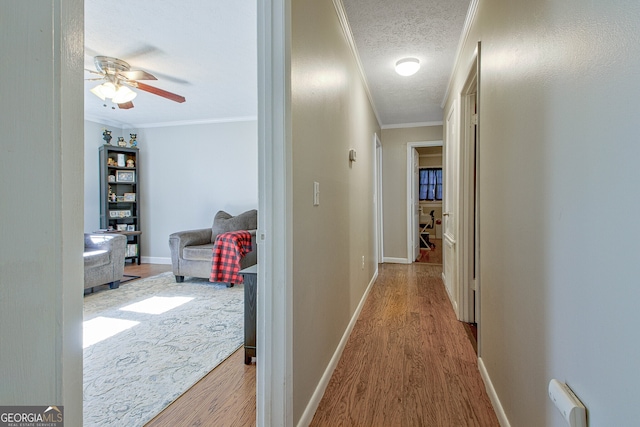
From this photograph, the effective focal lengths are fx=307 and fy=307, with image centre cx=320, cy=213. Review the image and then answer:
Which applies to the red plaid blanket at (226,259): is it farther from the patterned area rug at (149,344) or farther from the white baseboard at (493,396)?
the white baseboard at (493,396)

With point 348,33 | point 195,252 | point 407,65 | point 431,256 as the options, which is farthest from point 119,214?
point 431,256

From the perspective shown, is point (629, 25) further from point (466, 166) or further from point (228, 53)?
point (228, 53)

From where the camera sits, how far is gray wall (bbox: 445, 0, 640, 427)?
24.7 inches

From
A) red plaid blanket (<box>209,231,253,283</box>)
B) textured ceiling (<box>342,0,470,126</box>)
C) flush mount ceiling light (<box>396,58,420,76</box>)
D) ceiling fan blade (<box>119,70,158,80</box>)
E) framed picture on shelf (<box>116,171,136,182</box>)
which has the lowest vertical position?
red plaid blanket (<box>209,231,253,283</box>)

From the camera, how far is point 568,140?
85cm

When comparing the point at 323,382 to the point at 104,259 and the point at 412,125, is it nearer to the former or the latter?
the point at 104,259

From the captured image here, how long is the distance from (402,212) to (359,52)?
10.5 feet

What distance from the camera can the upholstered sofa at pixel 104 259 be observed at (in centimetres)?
345

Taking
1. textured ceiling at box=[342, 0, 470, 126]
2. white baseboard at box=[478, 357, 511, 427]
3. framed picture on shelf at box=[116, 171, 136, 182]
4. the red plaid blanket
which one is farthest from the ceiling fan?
white baseboard at box=[478, 357, 511, 427]

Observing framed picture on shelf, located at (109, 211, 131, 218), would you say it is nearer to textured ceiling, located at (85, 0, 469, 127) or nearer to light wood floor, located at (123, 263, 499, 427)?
textured ceiling, located at (85, 0, 469, 127)

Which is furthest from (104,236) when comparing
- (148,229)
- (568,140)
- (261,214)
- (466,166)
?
(568,140)

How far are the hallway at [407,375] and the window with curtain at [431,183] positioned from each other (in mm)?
5557

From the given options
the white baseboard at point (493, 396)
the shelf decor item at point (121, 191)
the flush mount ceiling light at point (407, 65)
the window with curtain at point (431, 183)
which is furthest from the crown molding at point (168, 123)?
the window with curtain at point (431, 183)

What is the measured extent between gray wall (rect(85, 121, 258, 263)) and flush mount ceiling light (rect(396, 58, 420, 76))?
2825mm
